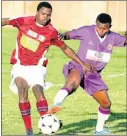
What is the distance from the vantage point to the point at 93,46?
36.4ft

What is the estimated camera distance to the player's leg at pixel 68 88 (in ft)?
33.9

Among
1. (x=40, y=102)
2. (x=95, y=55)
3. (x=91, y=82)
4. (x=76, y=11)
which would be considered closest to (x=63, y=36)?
(x=95, y=55)

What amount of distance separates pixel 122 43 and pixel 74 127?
169 cm

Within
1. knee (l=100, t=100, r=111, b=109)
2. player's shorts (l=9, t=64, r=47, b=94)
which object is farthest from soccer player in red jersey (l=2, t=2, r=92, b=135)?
knee (l=100, t=100, r=111, b=109)

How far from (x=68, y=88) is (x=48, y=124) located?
778 mm

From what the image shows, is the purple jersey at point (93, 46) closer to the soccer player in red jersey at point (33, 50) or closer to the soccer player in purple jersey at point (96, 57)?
the soccer player in purple jersey at point (96, 57)

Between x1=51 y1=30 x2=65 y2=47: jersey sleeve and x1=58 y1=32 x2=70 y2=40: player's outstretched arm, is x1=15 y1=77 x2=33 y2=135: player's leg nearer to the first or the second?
x1=51 y1=30 x2=65 y2=47: jersey sleeve

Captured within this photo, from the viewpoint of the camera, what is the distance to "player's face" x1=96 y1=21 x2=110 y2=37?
1086 centimetres

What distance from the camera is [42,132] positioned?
10344 mm

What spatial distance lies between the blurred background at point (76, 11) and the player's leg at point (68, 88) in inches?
1143

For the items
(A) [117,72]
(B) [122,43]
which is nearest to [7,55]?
(A) [117,72]

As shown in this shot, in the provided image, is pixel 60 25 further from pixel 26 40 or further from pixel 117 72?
pixel 26 40

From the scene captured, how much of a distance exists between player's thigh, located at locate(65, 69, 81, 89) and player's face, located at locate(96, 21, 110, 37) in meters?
0.74

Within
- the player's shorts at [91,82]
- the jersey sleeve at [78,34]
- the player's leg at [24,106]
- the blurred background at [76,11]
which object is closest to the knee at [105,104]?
the player's shorts at [91,82]
